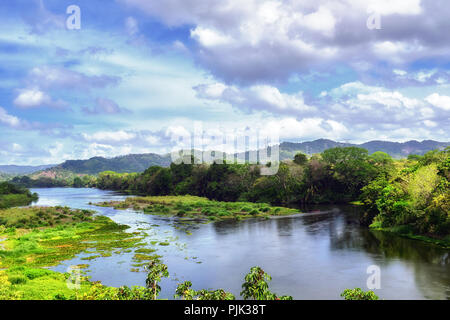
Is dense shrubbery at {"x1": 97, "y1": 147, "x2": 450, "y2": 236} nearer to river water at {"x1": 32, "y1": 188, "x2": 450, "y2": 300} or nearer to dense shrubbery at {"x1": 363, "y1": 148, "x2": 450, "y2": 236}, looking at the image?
dense shrubbery at {"x1": 363, "y1": 148, "x2": 450, "y2": 236}

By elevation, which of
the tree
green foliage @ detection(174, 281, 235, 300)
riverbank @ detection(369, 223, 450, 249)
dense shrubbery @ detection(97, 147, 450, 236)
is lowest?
riverbank @ detection(369, 223, 450, 249)

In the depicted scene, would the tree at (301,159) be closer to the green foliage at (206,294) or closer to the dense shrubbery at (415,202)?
the dense shrubbery at (415,202)

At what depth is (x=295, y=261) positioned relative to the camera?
37.2m

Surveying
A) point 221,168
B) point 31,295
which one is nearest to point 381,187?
point 31,295

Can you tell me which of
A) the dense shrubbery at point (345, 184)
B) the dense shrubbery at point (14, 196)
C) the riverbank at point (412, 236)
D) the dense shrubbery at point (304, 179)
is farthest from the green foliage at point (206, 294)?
the dense shrubbery at point (14, 196)

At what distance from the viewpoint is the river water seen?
94.8ft

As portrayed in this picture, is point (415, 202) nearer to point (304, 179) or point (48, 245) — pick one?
point (48, 245)

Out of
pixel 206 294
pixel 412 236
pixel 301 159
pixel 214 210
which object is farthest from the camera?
pixel 301 159

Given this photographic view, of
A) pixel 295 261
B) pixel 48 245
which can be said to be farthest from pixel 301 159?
pixel 48 245

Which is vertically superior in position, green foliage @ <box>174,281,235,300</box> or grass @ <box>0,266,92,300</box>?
green foliage @ <box>174,281,235,300</box>

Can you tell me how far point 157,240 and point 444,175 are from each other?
131 feet

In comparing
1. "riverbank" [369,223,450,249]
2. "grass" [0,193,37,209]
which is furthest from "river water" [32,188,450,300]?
"grass" [0,193,37,209]

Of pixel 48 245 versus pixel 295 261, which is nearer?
pixel 295 261
